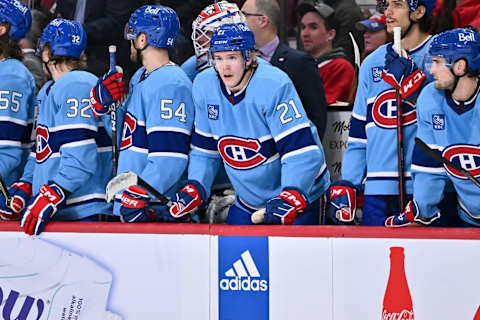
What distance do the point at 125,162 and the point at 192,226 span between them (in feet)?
2.20

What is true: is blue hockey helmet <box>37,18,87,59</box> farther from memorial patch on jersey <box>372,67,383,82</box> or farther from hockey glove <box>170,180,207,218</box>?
memorial patch on jersey <box>372,67,383,82</box>

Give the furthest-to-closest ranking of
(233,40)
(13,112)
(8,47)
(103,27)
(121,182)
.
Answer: (103,27) → (8,47) → (13,112) → (233,40) → (121,182)

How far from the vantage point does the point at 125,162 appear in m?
3.86

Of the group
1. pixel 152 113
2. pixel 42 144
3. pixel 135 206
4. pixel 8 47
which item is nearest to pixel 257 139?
pixel 152 113

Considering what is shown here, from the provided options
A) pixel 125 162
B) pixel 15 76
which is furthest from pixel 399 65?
pixel 15 76

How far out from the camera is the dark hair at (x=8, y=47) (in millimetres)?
4215

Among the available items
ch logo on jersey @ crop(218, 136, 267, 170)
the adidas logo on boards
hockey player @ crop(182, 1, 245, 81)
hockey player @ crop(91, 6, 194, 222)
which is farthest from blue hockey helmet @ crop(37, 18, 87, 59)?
the adidas logo on boards

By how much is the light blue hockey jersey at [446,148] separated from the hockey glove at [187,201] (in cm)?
93

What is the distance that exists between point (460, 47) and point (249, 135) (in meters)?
0.97

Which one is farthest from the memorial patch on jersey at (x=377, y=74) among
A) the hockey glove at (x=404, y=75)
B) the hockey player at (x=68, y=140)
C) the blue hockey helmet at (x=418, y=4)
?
the hockey player at (x=68, y=140)

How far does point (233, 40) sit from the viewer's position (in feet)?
11.9

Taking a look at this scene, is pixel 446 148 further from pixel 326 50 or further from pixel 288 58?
pixel 326 50

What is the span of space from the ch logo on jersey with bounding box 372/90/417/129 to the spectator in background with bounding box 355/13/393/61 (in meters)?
1.02

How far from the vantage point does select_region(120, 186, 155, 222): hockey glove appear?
360 centimetres
